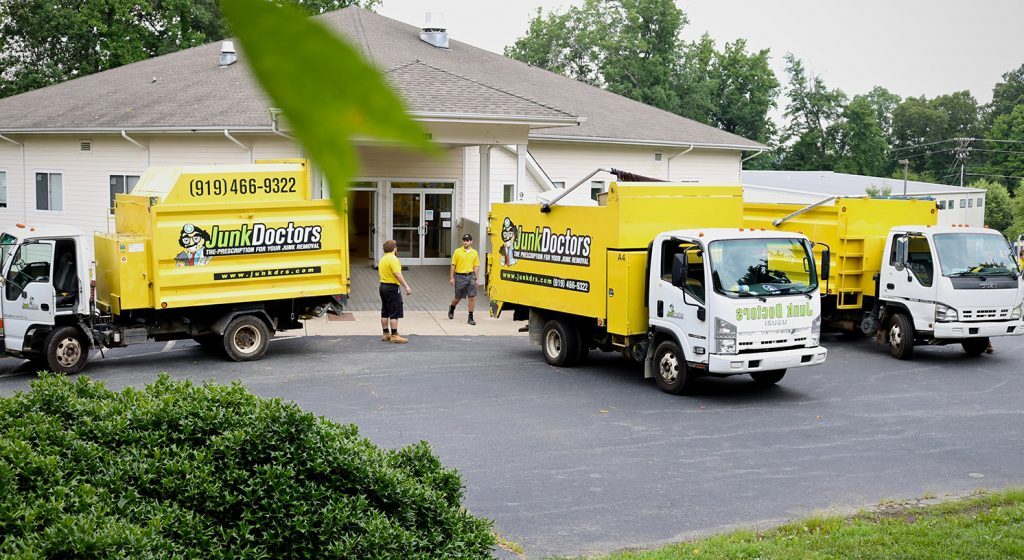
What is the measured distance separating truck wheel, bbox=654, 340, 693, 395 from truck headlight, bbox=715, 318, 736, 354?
0.57m

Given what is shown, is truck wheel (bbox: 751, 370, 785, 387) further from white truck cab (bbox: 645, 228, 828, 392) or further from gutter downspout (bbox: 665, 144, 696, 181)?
gutter downspout (bbox: 665, 144, 696, 181)

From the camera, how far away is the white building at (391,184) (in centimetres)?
2373

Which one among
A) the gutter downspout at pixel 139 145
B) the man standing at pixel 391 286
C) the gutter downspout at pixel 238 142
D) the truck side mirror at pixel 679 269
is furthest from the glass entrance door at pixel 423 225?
the truck side mirror at pixel 679 269

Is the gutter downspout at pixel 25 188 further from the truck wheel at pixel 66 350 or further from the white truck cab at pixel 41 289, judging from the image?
the truck wheel at pixel 66 350

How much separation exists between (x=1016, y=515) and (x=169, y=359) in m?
11.9

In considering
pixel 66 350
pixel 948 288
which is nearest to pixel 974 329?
pixel 948 288

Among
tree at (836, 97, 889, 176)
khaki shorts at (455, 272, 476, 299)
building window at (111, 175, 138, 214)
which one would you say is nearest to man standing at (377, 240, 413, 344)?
khaki shorts at (455, 272, 476, 299)

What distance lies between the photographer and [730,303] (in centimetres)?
1233

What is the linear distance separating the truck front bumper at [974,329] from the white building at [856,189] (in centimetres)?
2320

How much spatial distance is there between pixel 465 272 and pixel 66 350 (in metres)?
7.54

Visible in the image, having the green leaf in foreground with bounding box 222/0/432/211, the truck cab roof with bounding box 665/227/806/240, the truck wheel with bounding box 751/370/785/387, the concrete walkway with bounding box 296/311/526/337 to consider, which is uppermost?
the green leaf in foreground with bounding box 222/0/432/211

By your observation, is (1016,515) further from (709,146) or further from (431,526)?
(709,146)

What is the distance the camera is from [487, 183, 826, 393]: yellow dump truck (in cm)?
1250

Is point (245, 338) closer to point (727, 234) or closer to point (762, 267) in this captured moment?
point (727, 234)
